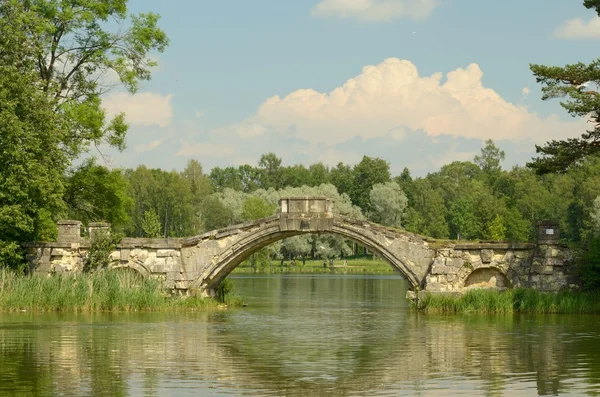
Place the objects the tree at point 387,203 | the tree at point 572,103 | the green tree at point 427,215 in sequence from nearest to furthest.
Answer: the tree at point 572,103, the tree at point 387,203, the green tree at point 427,215

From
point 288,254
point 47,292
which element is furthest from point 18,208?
point 288,254

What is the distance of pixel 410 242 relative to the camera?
36562mm

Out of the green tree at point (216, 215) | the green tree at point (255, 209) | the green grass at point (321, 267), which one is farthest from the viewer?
the green tree at point (216, 215)

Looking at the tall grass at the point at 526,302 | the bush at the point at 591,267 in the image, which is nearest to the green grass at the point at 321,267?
the tall grass at the point at 526,302

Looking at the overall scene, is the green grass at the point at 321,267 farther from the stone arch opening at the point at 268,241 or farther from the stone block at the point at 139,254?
the stone block at the point at 139,254

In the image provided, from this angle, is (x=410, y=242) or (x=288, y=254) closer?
(x=410, y=242)

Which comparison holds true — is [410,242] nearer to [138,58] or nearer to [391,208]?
[138,58]

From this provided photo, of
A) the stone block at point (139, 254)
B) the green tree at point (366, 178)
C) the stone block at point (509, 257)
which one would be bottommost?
the stone block at point (509, 257)

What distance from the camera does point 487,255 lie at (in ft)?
117

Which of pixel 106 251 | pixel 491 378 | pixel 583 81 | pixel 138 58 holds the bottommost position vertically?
pixel 491 378

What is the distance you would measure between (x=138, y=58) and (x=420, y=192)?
2985 inches

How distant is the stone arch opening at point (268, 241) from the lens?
36594 mm

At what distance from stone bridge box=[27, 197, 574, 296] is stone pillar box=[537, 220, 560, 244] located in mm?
32

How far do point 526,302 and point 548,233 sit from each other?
2559mm
